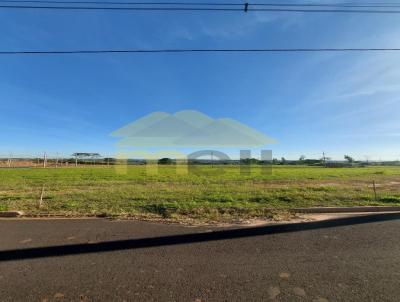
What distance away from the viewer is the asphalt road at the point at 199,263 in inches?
117

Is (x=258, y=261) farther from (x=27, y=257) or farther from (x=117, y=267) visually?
(x=27, y=257)

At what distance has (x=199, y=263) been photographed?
3787mm

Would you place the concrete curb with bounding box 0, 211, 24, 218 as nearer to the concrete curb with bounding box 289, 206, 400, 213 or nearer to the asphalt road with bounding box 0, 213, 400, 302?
the asphalt road with bounding box 0, 213, 400, 302

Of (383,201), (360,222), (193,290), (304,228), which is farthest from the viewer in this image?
(383,201)

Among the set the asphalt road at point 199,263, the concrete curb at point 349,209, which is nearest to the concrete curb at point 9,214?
the asphalt road at point 199,263

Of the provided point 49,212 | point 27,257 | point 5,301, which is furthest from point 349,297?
point 49,212

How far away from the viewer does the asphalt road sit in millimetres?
2977

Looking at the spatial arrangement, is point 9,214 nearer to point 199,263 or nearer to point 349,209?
point 199,263

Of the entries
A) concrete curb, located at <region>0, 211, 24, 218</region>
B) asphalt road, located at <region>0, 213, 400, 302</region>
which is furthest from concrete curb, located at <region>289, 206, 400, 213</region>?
concrete curb, located at <region>0, 211, 24, 218</region>

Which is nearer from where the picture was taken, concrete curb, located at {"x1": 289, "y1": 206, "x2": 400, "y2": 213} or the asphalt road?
the asphalt road

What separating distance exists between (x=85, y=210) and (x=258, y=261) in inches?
221

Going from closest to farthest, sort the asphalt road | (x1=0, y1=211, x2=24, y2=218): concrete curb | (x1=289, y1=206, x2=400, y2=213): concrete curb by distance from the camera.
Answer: the asphalt road, (x1=0, y1=211, x2=24, y2=218): concrete curb, (x1=289, y1=206, x2=400, y2=213): concrete curb

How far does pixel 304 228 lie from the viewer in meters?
5.72

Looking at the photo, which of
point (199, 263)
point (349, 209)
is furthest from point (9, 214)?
point (349, 209)
